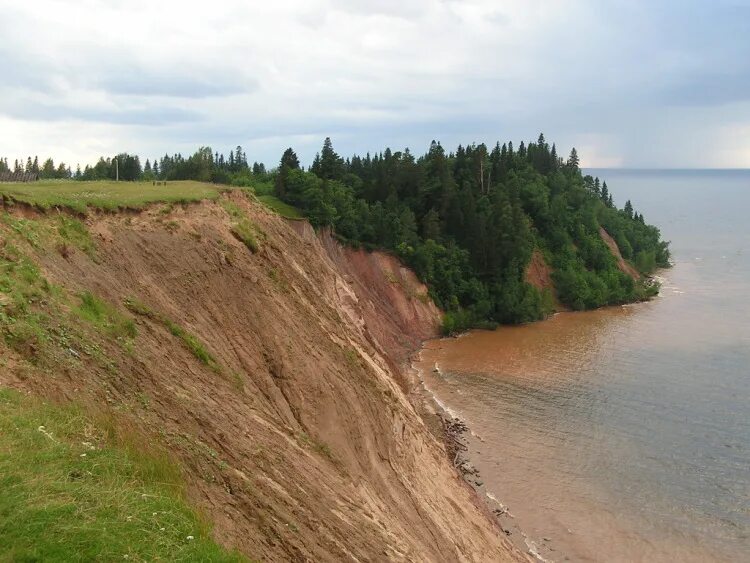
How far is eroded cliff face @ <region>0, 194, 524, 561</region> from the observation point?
10445 millimetres

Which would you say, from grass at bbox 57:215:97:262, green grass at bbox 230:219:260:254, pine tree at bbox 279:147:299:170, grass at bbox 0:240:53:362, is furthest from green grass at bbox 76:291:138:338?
pine tree at bbox 279:147:299:170

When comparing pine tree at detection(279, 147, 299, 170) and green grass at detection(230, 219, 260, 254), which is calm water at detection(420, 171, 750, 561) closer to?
green grass at detection(230, 219, 260, 254)

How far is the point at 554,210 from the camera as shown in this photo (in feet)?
213

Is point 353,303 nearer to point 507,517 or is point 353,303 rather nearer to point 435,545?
point 507,517

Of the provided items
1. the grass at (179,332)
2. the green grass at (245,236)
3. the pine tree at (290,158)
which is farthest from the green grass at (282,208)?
the grass at (179,332)

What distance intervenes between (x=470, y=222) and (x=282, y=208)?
18.6 metres

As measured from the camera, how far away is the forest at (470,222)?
51.0 m

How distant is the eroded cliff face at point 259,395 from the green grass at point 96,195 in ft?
1.80

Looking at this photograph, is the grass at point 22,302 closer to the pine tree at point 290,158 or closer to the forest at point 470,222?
the forest at point 470,222

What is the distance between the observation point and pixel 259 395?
16.3m

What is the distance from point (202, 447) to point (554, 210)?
59207 mm

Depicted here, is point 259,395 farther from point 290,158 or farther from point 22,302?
point 290,158

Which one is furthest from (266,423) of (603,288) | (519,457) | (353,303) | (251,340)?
(603,288)

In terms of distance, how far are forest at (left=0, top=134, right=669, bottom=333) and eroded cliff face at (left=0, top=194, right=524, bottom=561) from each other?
22.2 m
